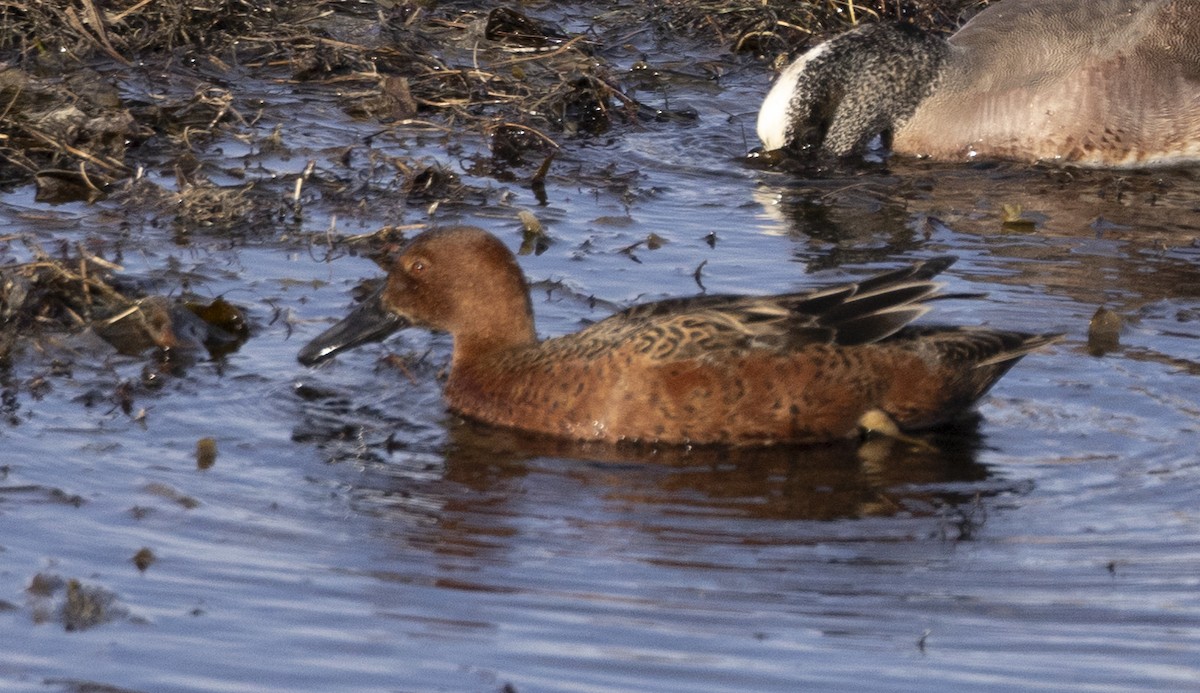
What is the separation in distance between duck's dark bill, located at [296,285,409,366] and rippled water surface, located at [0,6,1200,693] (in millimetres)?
109

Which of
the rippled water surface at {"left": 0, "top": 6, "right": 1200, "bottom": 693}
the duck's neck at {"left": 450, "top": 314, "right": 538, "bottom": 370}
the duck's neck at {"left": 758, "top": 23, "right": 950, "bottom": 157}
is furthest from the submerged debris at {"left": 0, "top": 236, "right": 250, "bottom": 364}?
the duck's neck at {"left": 758, "top": 23, "right": 950, "bottom": 157}

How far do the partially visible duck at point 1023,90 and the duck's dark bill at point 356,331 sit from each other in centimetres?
322

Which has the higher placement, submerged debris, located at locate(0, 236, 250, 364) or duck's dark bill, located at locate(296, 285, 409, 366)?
duck's dark bill, located at locate(296, 285, 409, 366)

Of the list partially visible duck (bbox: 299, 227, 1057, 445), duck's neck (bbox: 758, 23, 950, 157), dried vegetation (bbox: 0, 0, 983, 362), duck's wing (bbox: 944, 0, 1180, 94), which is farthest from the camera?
duck's neck (bbox: 758, 23, 950, 157)

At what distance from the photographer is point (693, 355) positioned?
5086mm

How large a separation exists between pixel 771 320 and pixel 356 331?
1.15 m

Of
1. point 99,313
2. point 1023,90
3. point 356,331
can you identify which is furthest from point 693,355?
point 1023,90

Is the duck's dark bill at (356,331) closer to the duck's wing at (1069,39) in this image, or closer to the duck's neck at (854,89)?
the duck's neck at (854,89)

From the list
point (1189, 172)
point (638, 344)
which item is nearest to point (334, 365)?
point (638, 344)

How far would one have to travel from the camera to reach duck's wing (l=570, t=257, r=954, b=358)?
5113 mm

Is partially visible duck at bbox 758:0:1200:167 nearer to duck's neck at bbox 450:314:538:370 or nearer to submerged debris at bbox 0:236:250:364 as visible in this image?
duck's neck at bbox 450:314:538:370

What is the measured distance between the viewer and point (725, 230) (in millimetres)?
7230

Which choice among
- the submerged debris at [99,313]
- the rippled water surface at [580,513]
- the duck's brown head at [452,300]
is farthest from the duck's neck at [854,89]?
the submerged debris at [99,313]

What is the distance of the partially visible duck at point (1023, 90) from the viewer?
8.21 metres
